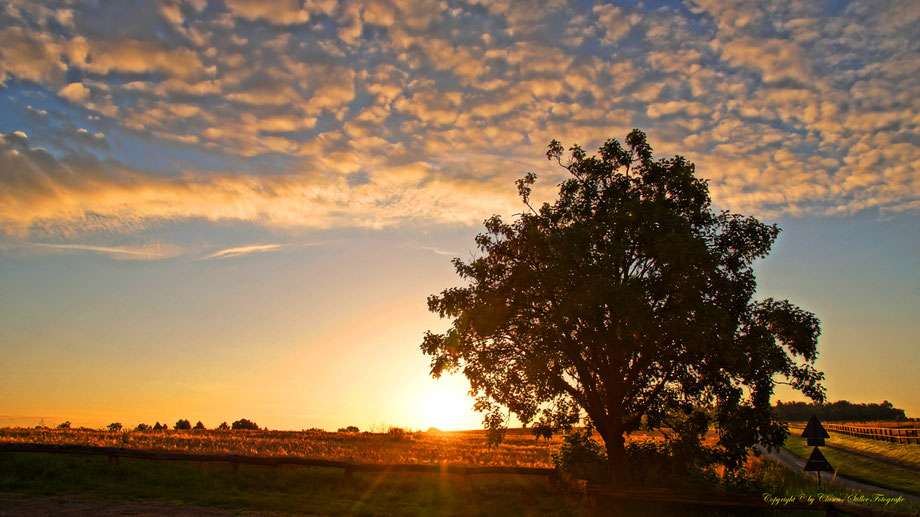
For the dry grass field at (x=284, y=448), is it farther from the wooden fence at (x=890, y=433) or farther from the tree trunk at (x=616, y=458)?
the wooden fence at (x=890, y=433)

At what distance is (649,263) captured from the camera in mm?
22125

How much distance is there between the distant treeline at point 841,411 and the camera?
538ft

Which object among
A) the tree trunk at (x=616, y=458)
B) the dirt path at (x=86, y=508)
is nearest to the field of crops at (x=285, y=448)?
the tree trunk at (x=616, y=458)

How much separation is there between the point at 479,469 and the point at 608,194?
40.2 ft

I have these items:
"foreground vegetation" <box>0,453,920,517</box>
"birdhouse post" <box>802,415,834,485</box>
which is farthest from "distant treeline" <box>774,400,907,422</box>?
"foreground vegetation" <box>0,453,920,517</box>

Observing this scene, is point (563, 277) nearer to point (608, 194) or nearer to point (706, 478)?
point (608, 194)

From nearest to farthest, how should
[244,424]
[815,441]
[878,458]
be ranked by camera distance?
[815,441] < [878,458] < [244,424]

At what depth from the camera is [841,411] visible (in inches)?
6718

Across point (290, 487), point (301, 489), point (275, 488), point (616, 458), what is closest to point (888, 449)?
point (616, 458)

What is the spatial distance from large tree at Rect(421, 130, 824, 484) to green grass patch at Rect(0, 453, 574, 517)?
3213mm

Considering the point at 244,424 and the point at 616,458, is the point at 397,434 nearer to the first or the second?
the point at 244,424

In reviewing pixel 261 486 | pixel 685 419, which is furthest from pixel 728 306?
pixel 261 486

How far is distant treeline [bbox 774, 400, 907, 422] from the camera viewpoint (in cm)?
16388

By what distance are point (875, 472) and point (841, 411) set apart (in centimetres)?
15856
